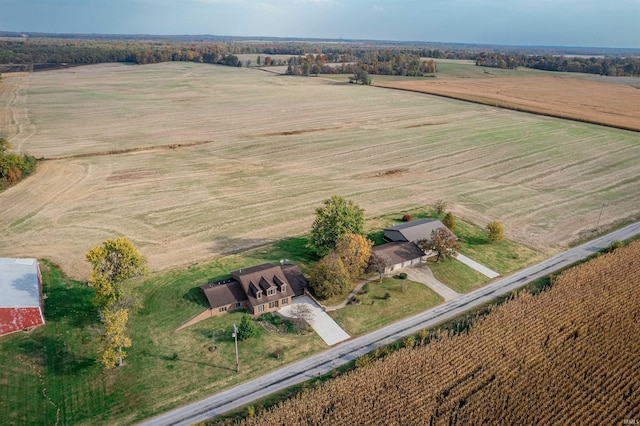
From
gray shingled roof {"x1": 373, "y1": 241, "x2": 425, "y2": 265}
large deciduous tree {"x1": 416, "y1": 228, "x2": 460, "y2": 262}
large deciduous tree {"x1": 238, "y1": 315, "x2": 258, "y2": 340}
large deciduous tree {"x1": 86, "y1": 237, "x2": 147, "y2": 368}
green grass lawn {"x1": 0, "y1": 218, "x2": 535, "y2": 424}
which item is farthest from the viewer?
large deciduous tree {"x1": 416, "y1": 228, "x2": 460, "y2": 262}

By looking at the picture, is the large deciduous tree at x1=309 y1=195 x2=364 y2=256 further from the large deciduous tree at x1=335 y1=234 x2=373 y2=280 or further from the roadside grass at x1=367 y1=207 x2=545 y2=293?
the roadside grass at x1=367 y1=207 x2=545 y2=293

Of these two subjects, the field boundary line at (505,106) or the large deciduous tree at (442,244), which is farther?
the field boundary line at (505,106)

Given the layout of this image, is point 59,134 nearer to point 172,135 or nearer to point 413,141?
point 172,135

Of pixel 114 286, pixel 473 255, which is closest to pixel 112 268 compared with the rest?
pixel 114 286

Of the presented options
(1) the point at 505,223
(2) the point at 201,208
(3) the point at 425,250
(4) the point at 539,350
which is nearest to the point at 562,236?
(1) the point at 505,223

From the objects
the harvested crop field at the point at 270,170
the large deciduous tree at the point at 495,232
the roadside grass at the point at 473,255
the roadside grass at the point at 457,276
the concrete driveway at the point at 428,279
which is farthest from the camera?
the harvested crop field at the point at 270,170

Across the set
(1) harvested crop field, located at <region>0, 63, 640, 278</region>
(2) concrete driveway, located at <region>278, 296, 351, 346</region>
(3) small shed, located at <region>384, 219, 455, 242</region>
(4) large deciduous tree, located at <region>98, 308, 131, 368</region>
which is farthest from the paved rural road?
(3) small shed, located at <region>384, 219, 455, 242</region>

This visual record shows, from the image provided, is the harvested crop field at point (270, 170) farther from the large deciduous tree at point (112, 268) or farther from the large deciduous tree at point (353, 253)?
the large deciduous tree at point (353, 253)

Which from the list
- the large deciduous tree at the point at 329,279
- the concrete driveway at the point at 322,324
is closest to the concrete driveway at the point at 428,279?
the large deciduous tree at the point at 329,279
